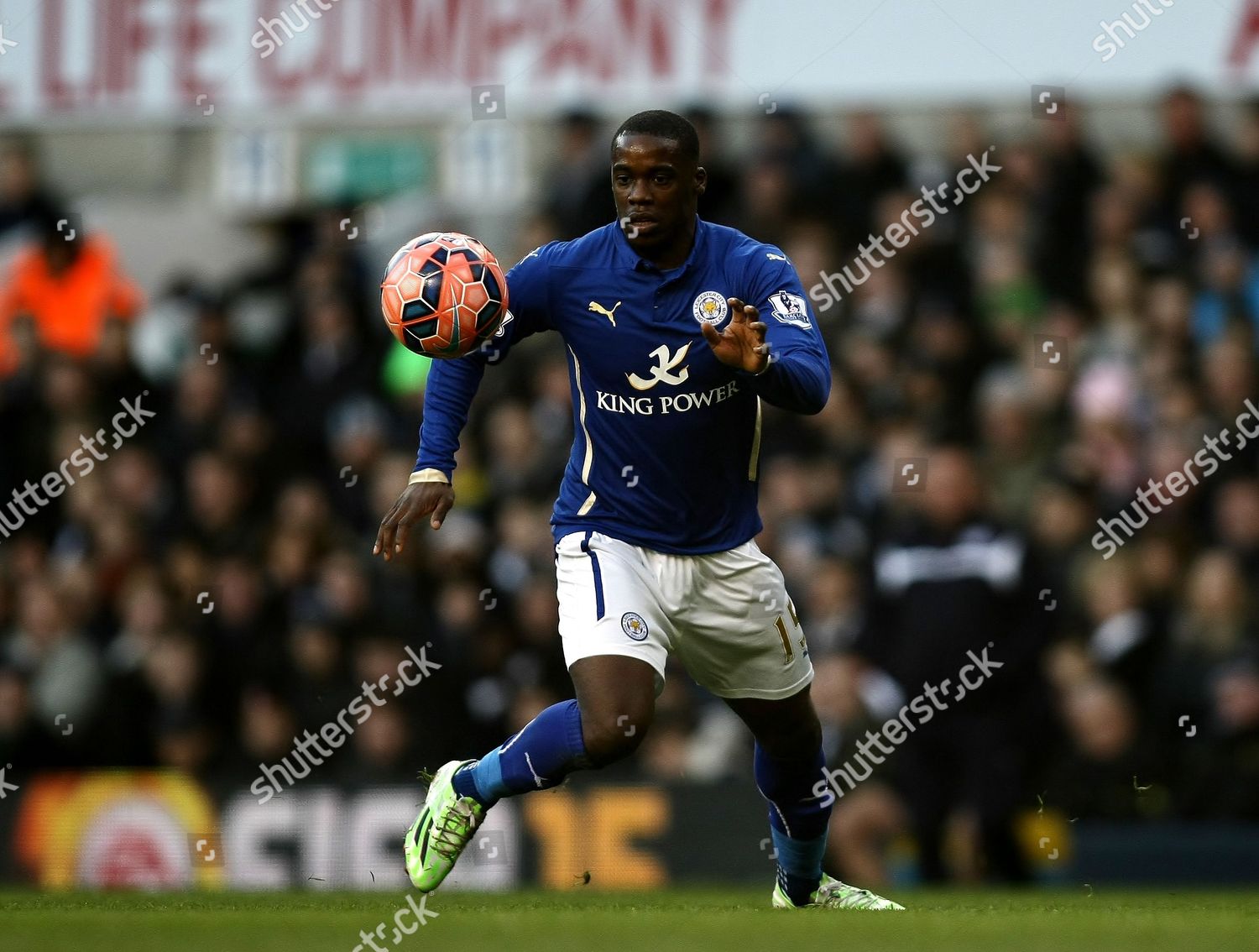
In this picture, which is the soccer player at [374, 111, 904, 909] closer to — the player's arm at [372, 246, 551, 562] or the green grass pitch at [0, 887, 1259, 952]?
the player's arm at [372, 246, 551, 562]

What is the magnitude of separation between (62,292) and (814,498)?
4.85 metres

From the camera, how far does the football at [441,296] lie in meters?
5.40

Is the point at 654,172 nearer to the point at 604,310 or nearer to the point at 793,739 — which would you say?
the point at 604,310

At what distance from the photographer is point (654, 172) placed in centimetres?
540

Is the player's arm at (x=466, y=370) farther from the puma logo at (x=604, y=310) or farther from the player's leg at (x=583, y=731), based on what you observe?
the player's leg at (x=583, y=731)

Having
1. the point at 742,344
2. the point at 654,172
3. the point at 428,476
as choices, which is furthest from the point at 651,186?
the point at 428,476

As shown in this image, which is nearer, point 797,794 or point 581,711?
point 581,711

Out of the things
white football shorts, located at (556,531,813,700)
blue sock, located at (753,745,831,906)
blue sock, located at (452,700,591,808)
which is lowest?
blue sock, located at (753,745,831,906)

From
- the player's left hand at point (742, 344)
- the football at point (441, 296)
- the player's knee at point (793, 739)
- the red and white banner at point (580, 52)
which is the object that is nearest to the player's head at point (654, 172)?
the football at point (441, 296)

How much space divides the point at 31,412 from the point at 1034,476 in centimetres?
563

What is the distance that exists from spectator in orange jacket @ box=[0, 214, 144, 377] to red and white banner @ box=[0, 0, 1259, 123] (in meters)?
1.15

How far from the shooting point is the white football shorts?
542 centimetres

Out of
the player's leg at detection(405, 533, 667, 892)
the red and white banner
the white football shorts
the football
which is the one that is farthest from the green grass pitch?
the red and white banner

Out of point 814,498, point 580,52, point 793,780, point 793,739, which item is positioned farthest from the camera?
point 580,52
